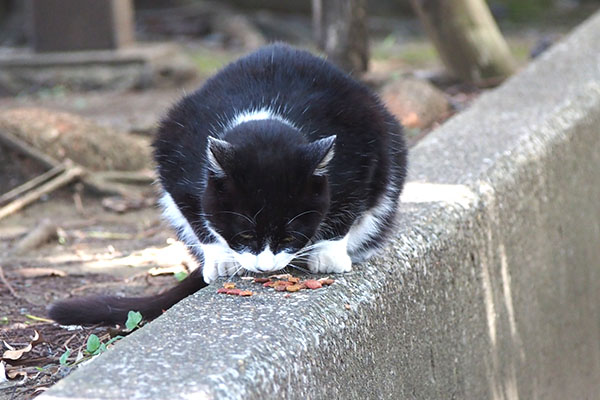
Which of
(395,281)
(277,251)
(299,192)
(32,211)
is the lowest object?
(32,211)

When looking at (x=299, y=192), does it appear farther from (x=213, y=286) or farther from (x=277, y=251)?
(x=213, y=286)

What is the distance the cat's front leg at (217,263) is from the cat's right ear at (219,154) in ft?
0.91

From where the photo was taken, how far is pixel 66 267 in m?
3.41

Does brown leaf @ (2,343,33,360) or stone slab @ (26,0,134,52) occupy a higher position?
brown leaf @ (2,343,33,360)

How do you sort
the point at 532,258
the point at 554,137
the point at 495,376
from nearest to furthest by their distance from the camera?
1. the point at 495,376
2. the point at 532,258
3. the point at 554,137

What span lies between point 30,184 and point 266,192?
2516mm

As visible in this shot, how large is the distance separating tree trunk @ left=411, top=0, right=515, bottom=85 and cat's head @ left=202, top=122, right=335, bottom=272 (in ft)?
10.8

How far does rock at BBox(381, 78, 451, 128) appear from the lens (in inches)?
188

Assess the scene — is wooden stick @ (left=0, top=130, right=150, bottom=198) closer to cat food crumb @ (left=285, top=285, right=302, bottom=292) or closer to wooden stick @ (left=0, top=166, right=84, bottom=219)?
wooden stick @ (left=0, top=166, right=84, bottom=219)

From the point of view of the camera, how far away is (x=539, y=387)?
3320 millimetres

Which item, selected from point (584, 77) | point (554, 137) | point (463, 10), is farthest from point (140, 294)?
point (463, 10)

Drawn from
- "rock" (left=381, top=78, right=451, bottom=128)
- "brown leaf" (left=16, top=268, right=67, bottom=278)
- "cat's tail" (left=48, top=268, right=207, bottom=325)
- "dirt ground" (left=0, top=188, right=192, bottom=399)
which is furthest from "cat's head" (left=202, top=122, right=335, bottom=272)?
"rock" (left=381, top=78, right=451, bottom=128)

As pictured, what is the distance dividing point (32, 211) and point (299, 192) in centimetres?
243

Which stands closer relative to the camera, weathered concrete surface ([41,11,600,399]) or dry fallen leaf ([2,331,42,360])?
weathered concrete surface ([41,11,600,399])
